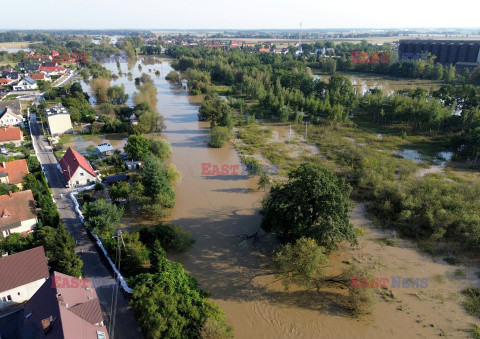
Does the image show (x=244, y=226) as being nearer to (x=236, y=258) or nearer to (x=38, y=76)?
(x=236, y=258)

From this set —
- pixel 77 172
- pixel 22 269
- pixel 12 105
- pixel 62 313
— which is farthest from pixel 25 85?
pixel 62 313

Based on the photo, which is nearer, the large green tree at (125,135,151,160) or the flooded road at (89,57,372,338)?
the flooded road at (89,57,372,338)

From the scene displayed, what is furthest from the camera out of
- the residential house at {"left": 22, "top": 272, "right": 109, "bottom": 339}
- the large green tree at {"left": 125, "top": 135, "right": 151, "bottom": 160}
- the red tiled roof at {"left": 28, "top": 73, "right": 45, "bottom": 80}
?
the red tiled roof at {"left": 28, "top": 73, "right": 45, "bottom": 80}

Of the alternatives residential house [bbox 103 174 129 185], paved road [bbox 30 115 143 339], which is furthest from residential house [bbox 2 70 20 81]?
residential house [bbox 103 174 129 185]

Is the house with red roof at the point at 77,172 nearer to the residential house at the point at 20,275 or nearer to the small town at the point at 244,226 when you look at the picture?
the small town at the point at 244,226

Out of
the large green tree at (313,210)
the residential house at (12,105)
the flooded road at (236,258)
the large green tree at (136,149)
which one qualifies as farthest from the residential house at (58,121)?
the large green tree at (313,210)

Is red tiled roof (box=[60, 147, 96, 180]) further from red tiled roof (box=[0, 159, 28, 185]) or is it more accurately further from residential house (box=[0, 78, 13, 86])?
residential house (box=[0, 78, 13, 86])

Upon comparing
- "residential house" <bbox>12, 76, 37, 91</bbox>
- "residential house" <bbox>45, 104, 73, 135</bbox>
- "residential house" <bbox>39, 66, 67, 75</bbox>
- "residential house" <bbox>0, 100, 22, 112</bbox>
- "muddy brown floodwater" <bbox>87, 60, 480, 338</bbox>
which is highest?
"residential house" <bbox>39, 66, 67, 75</bbox>
